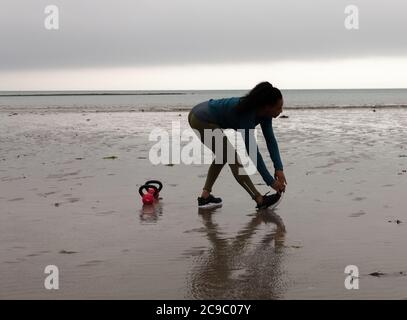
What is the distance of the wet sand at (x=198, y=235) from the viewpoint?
15.6 feet

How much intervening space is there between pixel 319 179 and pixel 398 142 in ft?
24.8

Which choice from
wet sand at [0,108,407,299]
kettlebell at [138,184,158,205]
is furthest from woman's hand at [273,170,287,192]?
kettlebell at [138,184,158,205]

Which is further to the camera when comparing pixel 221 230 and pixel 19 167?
pixel 19 167

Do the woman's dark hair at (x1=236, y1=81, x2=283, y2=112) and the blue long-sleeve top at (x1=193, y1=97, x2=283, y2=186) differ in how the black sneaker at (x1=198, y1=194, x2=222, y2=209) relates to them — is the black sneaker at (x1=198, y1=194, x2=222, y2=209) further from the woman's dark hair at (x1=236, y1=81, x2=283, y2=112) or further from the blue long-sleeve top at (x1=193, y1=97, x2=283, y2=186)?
the woman's dark hair at (x1=236, y1=81, x2=283, y2=112)

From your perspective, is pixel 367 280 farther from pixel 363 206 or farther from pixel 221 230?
pixel 363 206

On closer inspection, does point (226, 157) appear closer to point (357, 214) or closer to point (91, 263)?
point (357, 214)

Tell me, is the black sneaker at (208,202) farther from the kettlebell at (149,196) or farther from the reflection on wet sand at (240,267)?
the reflection on wet sand at (240,267)

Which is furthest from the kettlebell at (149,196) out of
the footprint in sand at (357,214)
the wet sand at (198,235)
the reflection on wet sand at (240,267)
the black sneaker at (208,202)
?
the footprint in sand at (357,214)

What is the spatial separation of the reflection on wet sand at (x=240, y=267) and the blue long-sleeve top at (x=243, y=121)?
108 cm

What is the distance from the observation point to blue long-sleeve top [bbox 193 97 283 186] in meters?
7.54

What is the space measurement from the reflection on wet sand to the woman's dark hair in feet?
4.82

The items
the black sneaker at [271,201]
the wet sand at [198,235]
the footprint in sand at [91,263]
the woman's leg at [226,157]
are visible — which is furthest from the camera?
the woman's leg at [226,157]

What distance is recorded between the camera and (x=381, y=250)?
5707mm
